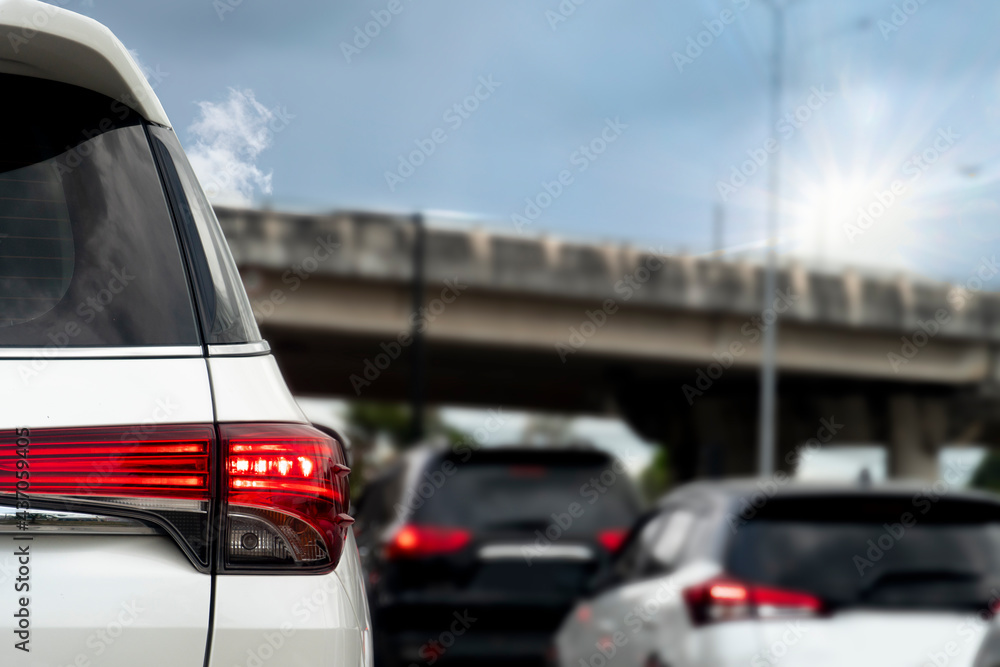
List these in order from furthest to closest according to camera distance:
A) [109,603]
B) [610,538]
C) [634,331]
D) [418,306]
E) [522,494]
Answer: [634,331], [418,306], [610,538], [522,494], [109,603]

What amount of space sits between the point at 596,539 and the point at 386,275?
938 inches

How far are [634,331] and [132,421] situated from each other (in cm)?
3443

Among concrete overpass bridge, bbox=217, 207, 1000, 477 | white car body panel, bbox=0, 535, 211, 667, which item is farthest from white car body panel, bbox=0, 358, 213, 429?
concrete overpass bridge, bbox=217, 207, 1000, 477

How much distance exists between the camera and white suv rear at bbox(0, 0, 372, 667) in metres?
1.74

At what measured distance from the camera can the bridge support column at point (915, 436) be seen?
45562 mm

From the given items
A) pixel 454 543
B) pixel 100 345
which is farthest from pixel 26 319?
pixel 454 543

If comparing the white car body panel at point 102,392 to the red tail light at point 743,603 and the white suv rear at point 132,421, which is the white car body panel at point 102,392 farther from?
the red tail light at point 743,603

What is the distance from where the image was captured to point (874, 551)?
474cm

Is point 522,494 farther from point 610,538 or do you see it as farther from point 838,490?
point 838,490

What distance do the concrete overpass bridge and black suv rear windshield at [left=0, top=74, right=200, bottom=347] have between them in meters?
22.7

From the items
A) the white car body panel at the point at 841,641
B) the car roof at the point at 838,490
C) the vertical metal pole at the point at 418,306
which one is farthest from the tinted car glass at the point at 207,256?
the vertical metal pole at the point at 418,306

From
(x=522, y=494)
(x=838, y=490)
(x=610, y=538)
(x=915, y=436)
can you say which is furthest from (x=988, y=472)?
(x=838, y=490)

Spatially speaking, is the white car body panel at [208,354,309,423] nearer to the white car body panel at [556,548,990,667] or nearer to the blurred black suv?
the white car body panel at [556,548,990,667]

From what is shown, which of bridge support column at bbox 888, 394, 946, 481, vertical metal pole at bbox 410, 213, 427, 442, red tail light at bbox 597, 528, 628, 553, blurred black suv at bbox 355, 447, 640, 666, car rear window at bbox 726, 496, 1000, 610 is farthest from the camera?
bridge support column at bbox 888, 394, 946, 481
